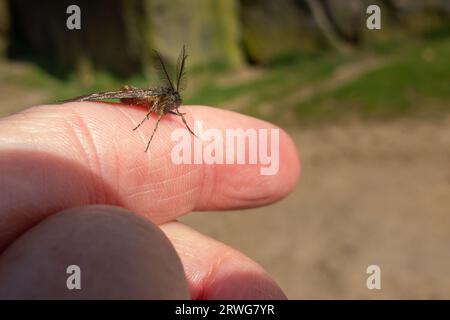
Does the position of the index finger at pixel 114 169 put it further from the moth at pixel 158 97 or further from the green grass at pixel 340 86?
the green grass at pixel 340 86

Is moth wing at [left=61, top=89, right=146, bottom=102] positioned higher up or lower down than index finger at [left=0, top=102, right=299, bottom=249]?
higher up

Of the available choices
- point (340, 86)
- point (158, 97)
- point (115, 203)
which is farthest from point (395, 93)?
point (115, 203)

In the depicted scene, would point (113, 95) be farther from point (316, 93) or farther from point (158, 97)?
point (316, 93)

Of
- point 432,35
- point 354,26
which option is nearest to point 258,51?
point 354,26

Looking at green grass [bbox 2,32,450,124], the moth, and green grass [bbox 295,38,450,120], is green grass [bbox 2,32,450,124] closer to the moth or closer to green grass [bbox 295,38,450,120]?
green grass [bbox 295,38,450,120]

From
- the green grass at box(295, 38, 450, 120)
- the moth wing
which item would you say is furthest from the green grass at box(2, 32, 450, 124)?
the moth wing

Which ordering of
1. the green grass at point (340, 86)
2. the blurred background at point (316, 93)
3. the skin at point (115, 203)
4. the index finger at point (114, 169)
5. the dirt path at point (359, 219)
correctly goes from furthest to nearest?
the green grass at point (340, 86) → the blurred background at point (316, 93) → the dirt path at point (359, 219) → the index finger at point (114, 169) → the skin at point (115, 203)

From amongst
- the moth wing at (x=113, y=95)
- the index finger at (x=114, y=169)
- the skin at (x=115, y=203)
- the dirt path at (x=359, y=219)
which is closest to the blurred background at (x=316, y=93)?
the dirt path at (x=359, y=219)
